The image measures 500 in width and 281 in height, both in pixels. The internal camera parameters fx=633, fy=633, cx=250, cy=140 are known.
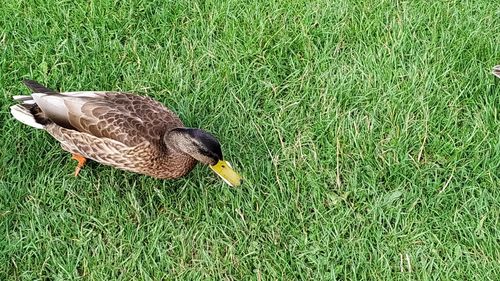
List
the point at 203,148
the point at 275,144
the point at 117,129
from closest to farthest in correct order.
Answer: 1. the point at 203,148
2. the point at 117,129
3. the point at 275,144

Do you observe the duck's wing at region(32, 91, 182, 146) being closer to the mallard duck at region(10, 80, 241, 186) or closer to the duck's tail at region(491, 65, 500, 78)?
the mallard duck at region(10, 80, 241, 186)

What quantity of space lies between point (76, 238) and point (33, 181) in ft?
1.46

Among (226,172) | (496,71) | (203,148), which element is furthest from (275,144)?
(496,71)

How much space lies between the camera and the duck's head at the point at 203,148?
3113mm

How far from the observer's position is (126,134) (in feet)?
10.6

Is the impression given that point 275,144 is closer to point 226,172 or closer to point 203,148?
point 226,172

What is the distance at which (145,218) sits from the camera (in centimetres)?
334

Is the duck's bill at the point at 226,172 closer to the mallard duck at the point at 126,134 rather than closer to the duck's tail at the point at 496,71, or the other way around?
the mallard duck at the point at 126,134

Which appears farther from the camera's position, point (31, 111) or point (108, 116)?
point (31, 111)

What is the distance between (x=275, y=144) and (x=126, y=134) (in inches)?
34.1

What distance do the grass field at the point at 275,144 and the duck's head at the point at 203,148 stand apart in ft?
0.56

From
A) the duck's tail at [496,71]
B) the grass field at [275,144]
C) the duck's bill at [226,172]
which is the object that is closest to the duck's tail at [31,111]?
the grass field at [275,144]

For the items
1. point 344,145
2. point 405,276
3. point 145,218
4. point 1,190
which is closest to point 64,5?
point 1,190

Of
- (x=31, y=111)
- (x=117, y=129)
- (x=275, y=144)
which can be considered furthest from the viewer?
(x=275, y=144)
